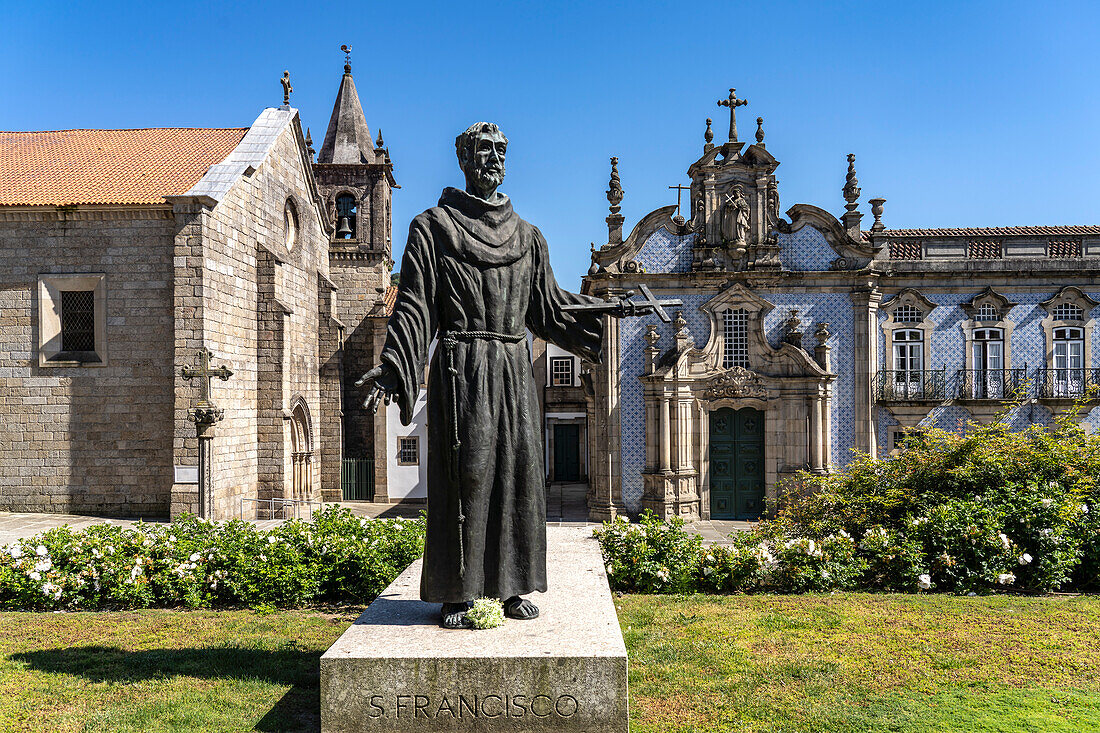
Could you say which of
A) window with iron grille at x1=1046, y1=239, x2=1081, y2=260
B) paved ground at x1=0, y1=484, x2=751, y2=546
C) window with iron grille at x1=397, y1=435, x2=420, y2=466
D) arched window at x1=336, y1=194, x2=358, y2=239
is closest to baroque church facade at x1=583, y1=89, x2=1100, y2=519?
window with iron grille at x1=1046, y1=239, x2=1081, y2=260

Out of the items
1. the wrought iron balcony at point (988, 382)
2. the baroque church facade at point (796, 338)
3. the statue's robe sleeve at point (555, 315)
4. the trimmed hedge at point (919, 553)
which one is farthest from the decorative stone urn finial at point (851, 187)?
the statue's robe sleeve at point (555, 315)

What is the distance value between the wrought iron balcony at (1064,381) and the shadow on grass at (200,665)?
22.6m

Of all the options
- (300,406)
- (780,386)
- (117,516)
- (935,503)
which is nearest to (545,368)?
(300,406)

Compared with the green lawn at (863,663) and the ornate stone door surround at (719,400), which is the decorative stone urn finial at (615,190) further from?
the green lawn at (863,663)

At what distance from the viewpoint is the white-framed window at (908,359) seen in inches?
888

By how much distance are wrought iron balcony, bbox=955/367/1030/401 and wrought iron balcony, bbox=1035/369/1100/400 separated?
50 cm

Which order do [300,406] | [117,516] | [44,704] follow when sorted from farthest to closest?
1. [300,406]
2. [117,516]
3. [44,704]

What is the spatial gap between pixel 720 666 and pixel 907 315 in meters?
18.8

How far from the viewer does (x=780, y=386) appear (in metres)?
22.0

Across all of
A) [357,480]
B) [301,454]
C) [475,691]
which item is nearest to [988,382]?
[357,480]

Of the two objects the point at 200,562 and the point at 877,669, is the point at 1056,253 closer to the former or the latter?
the point at 877,669

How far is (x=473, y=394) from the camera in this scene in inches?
211

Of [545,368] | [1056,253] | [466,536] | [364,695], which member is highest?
[1056,253]

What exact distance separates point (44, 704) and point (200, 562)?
3.56 metres
